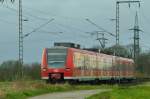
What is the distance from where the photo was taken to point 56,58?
46938mm

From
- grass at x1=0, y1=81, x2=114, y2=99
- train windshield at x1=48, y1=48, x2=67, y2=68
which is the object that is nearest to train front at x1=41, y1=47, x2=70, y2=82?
train windshield at x1=48, y1=48, x2=67, y2=68

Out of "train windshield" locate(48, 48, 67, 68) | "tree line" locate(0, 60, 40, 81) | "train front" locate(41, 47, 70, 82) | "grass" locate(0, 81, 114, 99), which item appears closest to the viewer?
"grass" locate(0, 81, 114, 99)

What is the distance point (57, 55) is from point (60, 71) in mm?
1447

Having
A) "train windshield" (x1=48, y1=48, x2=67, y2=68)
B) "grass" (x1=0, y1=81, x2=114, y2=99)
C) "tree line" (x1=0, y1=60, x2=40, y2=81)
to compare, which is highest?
"train windshield" (x1=48, y1=48, x2=67, y2=68)

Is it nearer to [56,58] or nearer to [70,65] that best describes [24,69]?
[56,58]

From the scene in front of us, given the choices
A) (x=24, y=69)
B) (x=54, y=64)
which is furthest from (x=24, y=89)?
(x=24, y=69)

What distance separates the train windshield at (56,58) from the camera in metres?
46.9

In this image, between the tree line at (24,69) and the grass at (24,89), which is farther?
the tree line at (24,69)

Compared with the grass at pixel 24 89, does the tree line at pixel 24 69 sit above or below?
above

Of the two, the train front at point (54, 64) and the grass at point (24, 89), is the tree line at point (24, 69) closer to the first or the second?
the train front at point (54, 64)

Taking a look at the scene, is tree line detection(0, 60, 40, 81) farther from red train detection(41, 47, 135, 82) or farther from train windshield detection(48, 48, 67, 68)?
train windshield detection(48, 48, 67, 68)

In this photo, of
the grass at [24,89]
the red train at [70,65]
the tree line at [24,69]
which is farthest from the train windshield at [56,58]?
the tree line at [24,69]

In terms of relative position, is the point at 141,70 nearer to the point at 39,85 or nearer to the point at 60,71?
the point at 60,71

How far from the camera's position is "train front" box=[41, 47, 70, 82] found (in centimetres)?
4662
